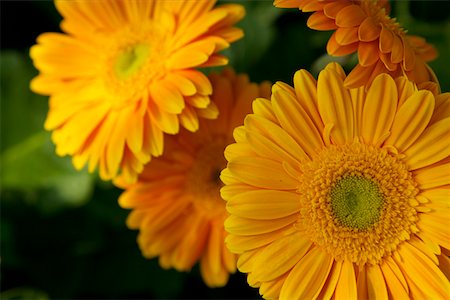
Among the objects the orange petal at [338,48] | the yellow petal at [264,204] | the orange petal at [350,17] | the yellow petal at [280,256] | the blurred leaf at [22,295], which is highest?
the orange petal at [350,17]

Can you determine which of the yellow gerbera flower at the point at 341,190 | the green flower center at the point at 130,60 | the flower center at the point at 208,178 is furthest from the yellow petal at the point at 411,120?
the green flower center at the point at 130,60

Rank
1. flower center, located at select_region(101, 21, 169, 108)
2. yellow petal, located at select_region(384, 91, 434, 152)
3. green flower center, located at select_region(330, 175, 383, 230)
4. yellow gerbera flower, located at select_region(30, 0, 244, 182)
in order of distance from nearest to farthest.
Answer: yellow petal, located at select_region(384, 91, 434, 152)
green flower center, located at select_region(330, 175, 383, 230)
yellow gerbera flower, located at select_region(30, 0, 244, 182)
flower center, located at select_region(101, 21, 169, 108)

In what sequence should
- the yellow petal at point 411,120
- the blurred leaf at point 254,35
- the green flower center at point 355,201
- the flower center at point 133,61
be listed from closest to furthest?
the yellow petal at point 411,120 → the green flower center at point 355,201 → the flower center at point 133,61 → the blurred leaf at point 254,35

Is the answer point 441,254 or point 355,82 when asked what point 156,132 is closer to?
point 355,82

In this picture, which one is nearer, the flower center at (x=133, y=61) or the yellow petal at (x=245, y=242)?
the yellow petal at (x=245, y=242)

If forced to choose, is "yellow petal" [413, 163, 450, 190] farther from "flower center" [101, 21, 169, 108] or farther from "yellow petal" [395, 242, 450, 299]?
"flower center" [101, 21, 169, 108]

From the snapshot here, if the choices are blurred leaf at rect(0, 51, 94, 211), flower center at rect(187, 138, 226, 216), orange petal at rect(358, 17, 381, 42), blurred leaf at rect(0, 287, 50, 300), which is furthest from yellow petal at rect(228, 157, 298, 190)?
blurred leaf at rect(0, 287, 50, 300)

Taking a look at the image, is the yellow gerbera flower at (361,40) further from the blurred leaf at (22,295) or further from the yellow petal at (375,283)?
the blurred leaf at (22,295)
